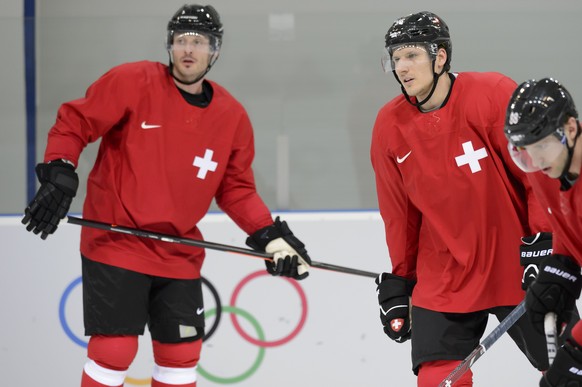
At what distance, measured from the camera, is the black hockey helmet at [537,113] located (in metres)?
2.50

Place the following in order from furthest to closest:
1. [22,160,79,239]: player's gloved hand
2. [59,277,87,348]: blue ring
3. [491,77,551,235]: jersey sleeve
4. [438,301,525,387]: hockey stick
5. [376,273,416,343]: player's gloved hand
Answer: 1. [59,277,87,348]: blue ring
2. [22,160,79,239]: player's gloved hand
3. [376,273,416,343]: player's gloved hand
4. [491,77,551,235]: jersey sleeve
5. [438,301,525,387]: hockey stick

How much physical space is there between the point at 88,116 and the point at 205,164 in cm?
43

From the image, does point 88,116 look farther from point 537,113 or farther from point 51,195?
point 537,113

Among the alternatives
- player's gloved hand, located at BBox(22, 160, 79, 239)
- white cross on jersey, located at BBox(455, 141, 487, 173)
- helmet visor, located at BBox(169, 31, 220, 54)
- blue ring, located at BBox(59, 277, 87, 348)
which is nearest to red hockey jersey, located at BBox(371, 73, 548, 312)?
white cross on jersey, located at BBox(455, 141, 487, 173)

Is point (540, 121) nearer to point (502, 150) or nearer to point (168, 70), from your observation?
point (502, 150)

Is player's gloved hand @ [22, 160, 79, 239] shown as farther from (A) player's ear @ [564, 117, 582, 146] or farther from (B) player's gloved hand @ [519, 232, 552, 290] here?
(A) player's ear @ [564, 117, 582, 146]

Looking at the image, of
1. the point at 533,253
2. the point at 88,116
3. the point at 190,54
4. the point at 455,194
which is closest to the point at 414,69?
the point at 455,194

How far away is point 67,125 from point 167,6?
1732mm

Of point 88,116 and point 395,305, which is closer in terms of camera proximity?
point 395,305

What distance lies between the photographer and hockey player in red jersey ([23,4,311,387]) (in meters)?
3.52

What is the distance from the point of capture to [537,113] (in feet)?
8.24

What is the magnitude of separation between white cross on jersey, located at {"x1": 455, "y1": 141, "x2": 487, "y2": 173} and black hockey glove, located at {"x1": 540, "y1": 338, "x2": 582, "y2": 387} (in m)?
0.71

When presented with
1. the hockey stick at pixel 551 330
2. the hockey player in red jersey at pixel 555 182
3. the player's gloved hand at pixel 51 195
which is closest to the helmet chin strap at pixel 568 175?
the hockey player in red jersey at pixel 555 182

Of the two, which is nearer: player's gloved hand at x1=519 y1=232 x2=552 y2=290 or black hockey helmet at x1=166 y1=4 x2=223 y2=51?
player's gloved hand at x1=519 y1=232 x2=552 y2=290
